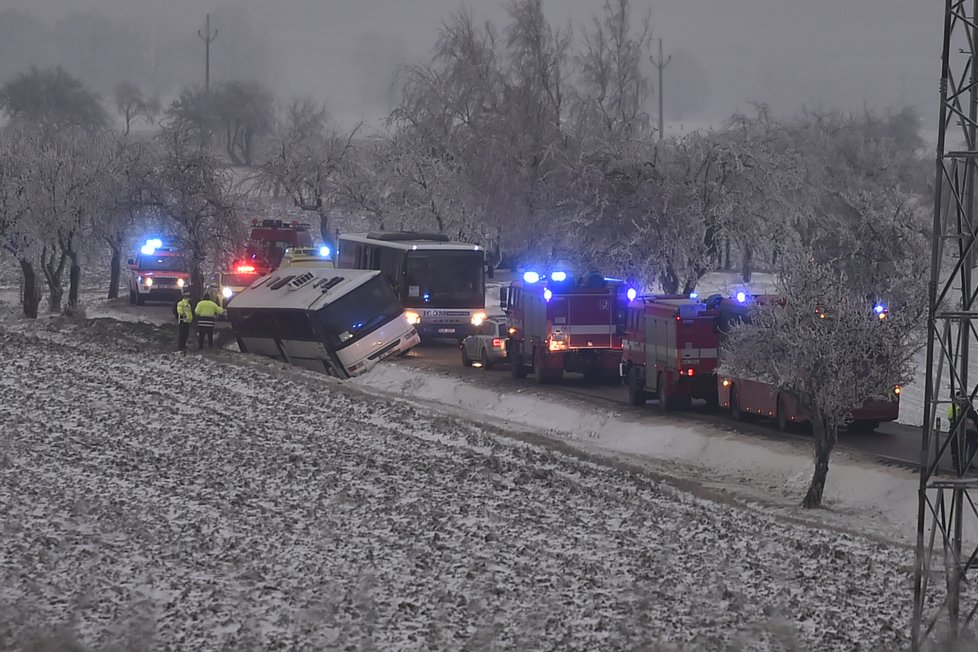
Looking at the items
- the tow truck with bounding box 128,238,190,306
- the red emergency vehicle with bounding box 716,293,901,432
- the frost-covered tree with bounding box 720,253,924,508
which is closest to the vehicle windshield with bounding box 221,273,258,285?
the tow truck with bounding box 128,238,190,306

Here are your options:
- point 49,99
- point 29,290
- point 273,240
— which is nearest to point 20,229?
point 29,290

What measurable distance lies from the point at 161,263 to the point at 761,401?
3892 cm

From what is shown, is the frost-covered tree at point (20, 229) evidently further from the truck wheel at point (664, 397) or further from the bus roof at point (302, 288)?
the truck wheel at point (664, 397)

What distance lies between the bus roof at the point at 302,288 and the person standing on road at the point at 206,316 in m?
0.89

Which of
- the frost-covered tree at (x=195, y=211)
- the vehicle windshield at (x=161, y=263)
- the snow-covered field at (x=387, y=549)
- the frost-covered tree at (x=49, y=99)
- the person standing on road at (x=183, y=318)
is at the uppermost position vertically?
the frost-covered tree at (x=49, y=99)

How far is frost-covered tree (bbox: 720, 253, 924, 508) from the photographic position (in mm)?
23125

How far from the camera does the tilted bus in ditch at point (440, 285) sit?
44812mm

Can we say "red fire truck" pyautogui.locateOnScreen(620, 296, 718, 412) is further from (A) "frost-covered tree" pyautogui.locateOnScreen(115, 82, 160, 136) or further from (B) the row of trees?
(A) "frost-covered tree" pyautogui.locateOnScreen(115, 82, 160, 136)

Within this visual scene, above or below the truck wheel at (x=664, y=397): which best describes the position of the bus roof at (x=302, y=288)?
above

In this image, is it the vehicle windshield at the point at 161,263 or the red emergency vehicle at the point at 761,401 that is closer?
the red emergency vehicle at the point at 761,401

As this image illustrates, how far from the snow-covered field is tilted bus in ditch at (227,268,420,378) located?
9753mm

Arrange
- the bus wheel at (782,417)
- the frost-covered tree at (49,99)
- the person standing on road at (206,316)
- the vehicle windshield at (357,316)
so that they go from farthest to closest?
1. the frost-covered tree at (49,99)
2. the person standing on road at (206,316)
3. the vehicle windshield at (357,316)
4. the bus wheel at (782,417)

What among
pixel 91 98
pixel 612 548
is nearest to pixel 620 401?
pixel 612 548

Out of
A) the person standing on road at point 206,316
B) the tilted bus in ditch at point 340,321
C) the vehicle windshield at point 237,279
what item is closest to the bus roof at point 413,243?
the vehicle windshield at point 237,279
